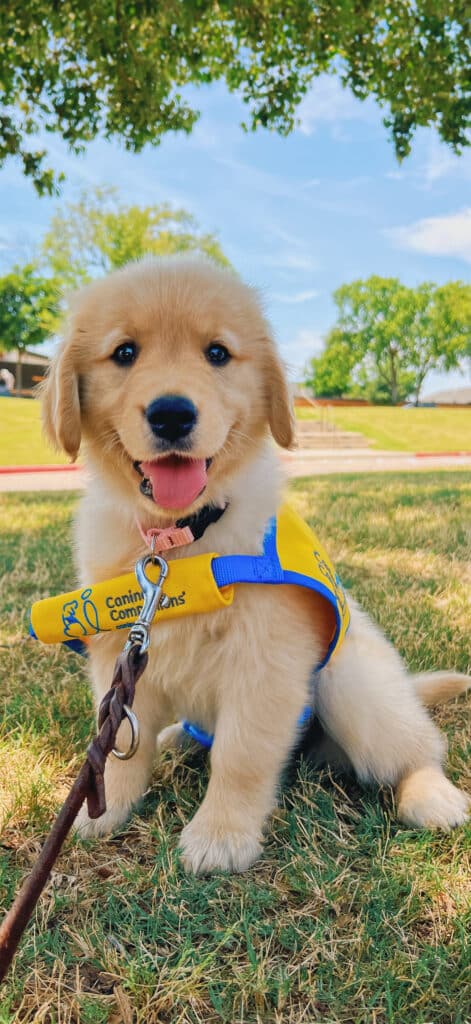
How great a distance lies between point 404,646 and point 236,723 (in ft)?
4.46

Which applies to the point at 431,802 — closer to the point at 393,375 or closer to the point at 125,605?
the point at 125,605

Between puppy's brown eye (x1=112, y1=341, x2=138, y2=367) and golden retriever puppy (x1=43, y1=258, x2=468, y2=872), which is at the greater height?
puppy's brown eye (x1=112, y1=341, x2=138, y2=367)

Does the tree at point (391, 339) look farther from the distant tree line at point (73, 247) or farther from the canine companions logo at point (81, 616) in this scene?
the canine companions logo at point (81, 616)

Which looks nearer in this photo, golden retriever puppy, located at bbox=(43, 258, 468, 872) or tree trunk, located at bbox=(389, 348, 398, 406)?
golden retriever puppy, located at bbox=(43, 258, 468, 872)

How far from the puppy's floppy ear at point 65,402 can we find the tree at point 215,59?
6.33m

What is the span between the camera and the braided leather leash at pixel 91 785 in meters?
1.02

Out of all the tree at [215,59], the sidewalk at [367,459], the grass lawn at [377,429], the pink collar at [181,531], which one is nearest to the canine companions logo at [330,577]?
the pink collar at [181,531]

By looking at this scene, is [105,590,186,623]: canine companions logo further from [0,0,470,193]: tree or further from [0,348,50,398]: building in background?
[0,348,50,398]: building in background

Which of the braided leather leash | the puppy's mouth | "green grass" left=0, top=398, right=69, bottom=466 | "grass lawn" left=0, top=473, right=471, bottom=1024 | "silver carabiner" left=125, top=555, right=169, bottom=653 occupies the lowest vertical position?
"green grass" left=0, top=398, right=69, bottom=466

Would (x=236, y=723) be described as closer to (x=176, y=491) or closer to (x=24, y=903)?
(x=176, y=491)

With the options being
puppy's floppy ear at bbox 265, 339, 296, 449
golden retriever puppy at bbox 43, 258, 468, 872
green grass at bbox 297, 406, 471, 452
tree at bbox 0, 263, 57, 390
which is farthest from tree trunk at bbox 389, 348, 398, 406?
golden retriever puppy at bbox 43, 258, 468, 872

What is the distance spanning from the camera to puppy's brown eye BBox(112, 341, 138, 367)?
1659 mm

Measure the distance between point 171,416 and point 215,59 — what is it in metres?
8.50

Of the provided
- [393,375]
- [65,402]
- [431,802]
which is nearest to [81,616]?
[65,402]
